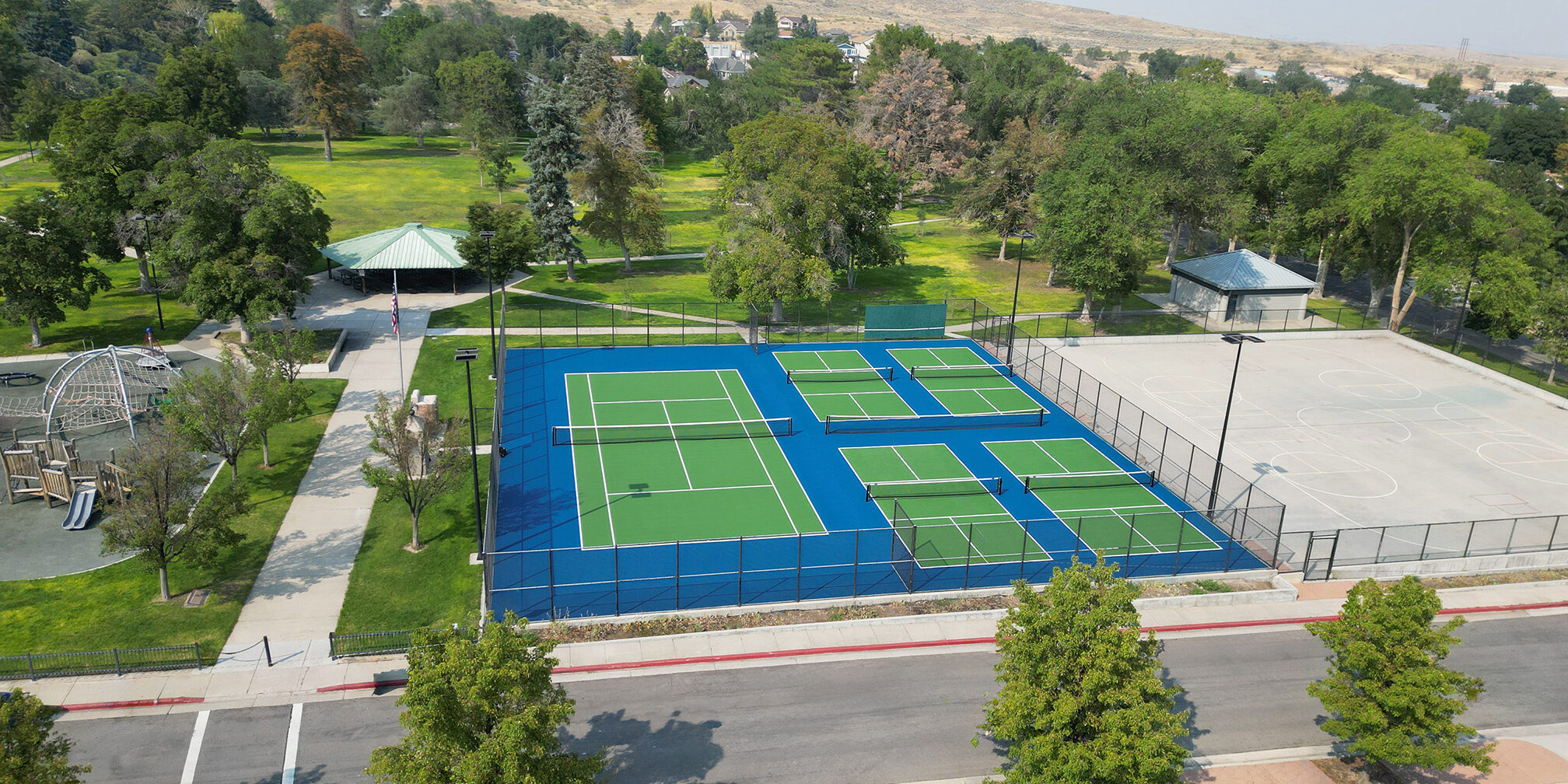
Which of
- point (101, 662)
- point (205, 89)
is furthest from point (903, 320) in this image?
point (205, 89)

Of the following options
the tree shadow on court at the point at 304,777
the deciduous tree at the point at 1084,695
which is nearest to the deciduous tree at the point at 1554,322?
the deciduous tree at the point at 1084,695

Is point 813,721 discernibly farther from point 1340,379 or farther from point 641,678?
point 1340,379

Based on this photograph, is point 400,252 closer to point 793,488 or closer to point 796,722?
point 793,488

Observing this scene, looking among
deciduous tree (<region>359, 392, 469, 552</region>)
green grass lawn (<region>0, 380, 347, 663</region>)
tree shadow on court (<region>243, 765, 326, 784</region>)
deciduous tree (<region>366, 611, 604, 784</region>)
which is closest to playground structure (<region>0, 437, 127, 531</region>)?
green grass lawn (<region>0, 380, 347, 663</region>)

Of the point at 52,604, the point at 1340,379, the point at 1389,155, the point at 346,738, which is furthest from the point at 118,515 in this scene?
the point at 1389,155

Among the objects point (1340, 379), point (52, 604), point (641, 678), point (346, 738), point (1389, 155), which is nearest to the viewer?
point (346, 738)

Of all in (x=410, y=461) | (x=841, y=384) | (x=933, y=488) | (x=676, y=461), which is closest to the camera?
(x=410, y=461)
